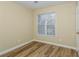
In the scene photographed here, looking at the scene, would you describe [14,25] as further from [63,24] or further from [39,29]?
[63,24]

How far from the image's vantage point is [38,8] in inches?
70.4

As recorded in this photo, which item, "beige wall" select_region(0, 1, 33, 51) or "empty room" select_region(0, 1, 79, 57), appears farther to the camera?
"beige wall" select_region(0, 1, 33, 51)

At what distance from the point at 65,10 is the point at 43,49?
100cm

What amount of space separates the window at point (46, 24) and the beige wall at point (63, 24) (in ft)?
0.29

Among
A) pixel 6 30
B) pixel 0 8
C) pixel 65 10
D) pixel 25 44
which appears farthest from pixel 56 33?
pixel 0 8

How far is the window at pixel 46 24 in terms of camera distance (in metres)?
1.77

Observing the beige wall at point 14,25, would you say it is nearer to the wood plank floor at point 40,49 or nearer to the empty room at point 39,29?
the empty room at point 39,29

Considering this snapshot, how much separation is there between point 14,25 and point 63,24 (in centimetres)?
118

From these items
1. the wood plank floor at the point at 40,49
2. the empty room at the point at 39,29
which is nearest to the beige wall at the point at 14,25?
the empty room at the point at 39,29

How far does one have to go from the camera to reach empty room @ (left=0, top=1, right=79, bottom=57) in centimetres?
179

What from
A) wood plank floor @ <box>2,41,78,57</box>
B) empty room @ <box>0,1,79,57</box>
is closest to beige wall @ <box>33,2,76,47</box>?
empty room @ <box>0,1,79,57</box>

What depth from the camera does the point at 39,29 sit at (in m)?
1.84

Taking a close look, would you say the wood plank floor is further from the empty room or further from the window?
the window

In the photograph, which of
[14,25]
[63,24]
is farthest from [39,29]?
[14,25]
